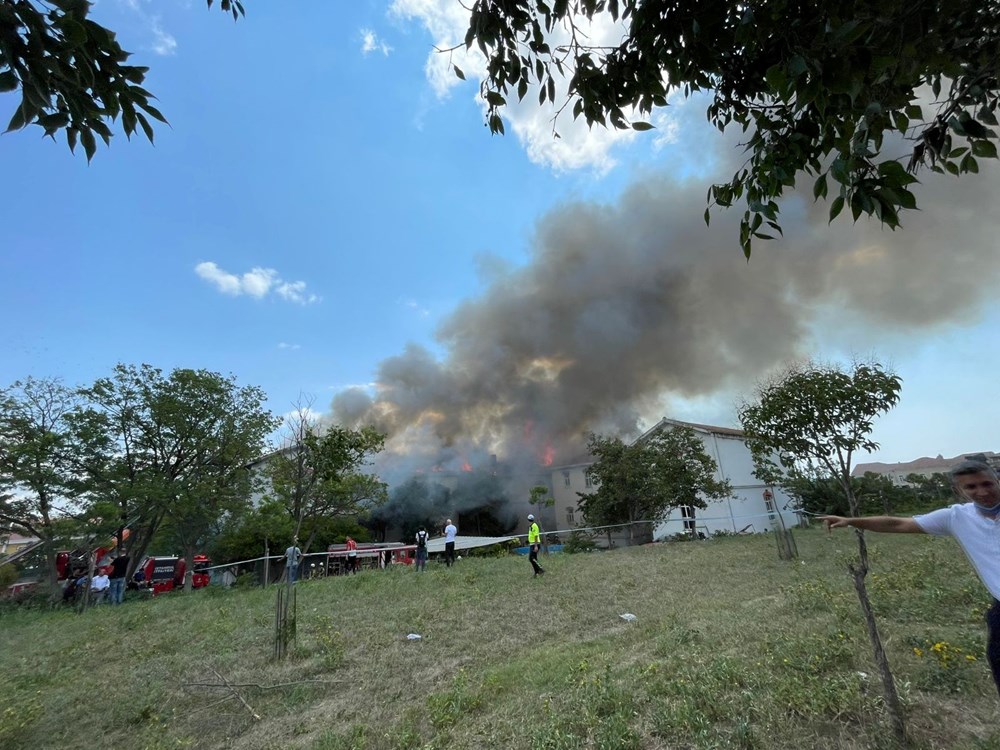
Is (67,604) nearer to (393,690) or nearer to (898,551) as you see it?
(393,690)

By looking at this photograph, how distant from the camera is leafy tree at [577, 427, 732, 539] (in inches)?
1027

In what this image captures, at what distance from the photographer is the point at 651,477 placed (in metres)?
26.2

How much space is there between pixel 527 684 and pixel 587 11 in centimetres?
538

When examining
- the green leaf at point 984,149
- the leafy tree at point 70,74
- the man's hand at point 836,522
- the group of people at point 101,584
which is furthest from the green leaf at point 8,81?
the group of people at point 101,584

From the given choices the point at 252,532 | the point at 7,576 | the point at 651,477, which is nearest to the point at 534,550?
the point at 651,477

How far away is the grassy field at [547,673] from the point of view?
300 cm

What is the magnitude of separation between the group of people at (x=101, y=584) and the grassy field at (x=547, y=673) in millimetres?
6643

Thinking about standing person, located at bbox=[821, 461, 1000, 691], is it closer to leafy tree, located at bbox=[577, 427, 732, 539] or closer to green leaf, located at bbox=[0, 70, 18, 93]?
green leaf, located at bbox=[0, 70, 18, 93]

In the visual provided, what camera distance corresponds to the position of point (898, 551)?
10.0 m

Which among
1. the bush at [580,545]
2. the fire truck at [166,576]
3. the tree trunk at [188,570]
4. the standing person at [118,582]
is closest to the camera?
the standing person at [118,582]

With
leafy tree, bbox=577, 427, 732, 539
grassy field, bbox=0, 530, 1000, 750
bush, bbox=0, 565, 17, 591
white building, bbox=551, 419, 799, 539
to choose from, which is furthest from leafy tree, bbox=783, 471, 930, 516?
bush, bbox=0, 565, 17, 591

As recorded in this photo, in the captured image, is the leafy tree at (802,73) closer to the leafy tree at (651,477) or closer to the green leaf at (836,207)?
the green leaf at (836,207)

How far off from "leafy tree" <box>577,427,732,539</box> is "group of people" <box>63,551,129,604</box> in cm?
2158

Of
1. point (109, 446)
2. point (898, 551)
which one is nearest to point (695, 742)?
point (898, 551)
